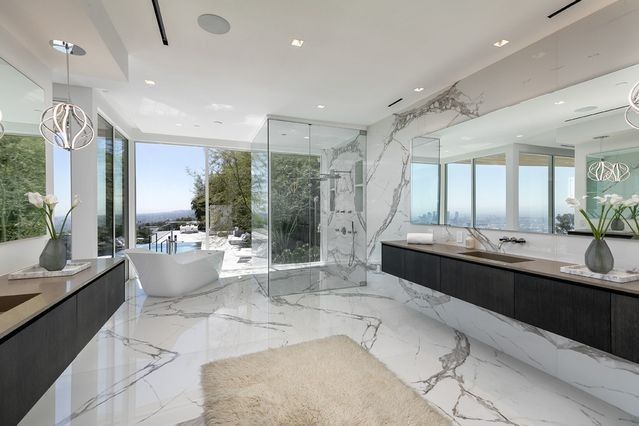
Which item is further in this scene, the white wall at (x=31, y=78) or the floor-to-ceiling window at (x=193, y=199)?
the floor-to-ceiling window at (x=193, y=199)

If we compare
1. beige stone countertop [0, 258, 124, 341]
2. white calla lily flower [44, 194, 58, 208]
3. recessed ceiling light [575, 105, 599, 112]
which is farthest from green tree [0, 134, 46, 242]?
recessed ceiling light [575, 105, 599, 112]

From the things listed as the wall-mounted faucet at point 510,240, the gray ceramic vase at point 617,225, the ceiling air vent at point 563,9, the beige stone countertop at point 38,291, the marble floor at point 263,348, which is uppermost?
the ceiling air vent at point 563,9

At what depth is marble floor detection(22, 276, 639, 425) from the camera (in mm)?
2033

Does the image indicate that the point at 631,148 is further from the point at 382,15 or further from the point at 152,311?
the point at 152,311

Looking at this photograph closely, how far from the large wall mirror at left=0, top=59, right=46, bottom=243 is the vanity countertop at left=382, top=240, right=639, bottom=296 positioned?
3.55 metres

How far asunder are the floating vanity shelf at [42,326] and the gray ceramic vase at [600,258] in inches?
123

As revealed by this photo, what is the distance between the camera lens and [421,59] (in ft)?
9.58

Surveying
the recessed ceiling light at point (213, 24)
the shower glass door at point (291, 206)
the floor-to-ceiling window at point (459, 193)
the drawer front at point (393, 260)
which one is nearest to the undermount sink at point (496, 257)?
the floor-to-ceiling window at point (459, 193)

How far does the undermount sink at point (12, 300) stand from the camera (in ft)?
5.42

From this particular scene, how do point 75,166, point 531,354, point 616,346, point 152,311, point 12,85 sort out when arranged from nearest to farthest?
point 616,346
point 12,85
point 531,354
point 75,166
point 152,311

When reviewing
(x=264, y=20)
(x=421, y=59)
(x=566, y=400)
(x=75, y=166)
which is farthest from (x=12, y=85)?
(x=566, y=400)

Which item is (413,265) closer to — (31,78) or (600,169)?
(600,169)

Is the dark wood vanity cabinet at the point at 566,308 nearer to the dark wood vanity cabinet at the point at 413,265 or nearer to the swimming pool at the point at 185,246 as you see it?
the dark wood vanity cabinet at the point at 413,265

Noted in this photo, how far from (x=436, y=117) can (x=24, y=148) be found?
4.02 metres
